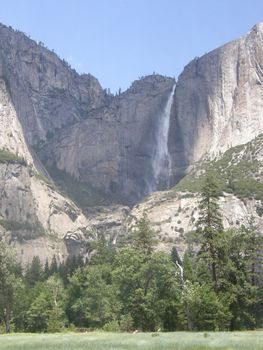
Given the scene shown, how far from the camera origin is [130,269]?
6838cm

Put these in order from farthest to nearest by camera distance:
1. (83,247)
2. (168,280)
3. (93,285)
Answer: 1. (83,247)
2. (93,285)
3. (168,280)

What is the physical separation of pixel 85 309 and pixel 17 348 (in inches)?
2306

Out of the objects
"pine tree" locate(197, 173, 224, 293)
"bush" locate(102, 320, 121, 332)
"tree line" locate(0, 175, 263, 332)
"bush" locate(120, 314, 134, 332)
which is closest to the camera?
"tree line" locate(0, 175, 263, 332)

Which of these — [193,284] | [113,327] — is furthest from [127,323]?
[193,284]

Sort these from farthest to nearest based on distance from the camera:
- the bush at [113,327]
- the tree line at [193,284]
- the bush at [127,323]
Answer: the bush at [127,323]
the bush at [113,327]
the tree line at [193,284]

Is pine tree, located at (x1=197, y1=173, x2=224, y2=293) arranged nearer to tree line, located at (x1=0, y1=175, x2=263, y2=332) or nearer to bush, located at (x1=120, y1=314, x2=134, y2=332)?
tree line, located at (x1=0, y1=175, x2=263, y2=332)

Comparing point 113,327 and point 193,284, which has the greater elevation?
point 193,284

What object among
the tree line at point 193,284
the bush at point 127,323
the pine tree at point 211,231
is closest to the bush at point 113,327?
the tree line at point 193,284

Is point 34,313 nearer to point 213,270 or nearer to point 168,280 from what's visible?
point 168,280

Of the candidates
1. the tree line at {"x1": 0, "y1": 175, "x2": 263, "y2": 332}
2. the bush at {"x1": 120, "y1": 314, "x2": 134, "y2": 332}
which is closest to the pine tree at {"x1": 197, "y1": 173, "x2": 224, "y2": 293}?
the tree line at {"x1": 0, "y1": 175, "x2": 263, "y2": 332}

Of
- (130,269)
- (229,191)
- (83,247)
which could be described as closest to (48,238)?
(83,247)

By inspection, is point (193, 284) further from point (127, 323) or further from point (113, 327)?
point (113, 327)

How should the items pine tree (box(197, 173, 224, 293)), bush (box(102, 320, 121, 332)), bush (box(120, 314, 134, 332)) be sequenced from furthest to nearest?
bush (box(120, 314, 134, 332)) < bush (box(102, 320, 121, 332)) < pine tree (box(197, 173, 224, 293))

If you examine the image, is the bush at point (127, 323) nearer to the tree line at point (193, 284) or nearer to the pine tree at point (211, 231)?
the tree line at point (193, 284)
